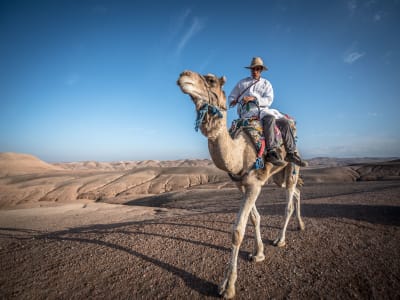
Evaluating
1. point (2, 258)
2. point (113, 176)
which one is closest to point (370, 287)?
point (2, 258)

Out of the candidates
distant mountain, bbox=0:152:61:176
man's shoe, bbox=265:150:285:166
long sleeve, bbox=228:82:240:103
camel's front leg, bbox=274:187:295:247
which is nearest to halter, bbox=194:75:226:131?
man's shoe, bbox=265:150:285:166

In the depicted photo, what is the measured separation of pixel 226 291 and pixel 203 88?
10.3ft

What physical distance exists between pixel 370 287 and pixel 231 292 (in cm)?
221

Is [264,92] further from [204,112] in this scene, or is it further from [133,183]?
[133,183]

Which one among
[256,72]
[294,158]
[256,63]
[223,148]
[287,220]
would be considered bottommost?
[287,220]

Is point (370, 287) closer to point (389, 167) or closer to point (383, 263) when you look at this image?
point (383, 263)

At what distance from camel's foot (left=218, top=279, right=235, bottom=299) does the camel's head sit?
2.80 m

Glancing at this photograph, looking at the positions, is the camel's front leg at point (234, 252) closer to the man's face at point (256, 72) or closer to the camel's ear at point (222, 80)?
the camel's ear at point (222, 80)

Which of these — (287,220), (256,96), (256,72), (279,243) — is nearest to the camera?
(256,96)

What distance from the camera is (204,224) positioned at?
656cm

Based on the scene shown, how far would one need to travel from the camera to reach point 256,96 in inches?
160

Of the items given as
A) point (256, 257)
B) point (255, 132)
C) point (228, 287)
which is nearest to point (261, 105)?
point (255, 132)

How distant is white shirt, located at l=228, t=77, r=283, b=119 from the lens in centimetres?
405

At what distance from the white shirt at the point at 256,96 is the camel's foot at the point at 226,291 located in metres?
3.02
